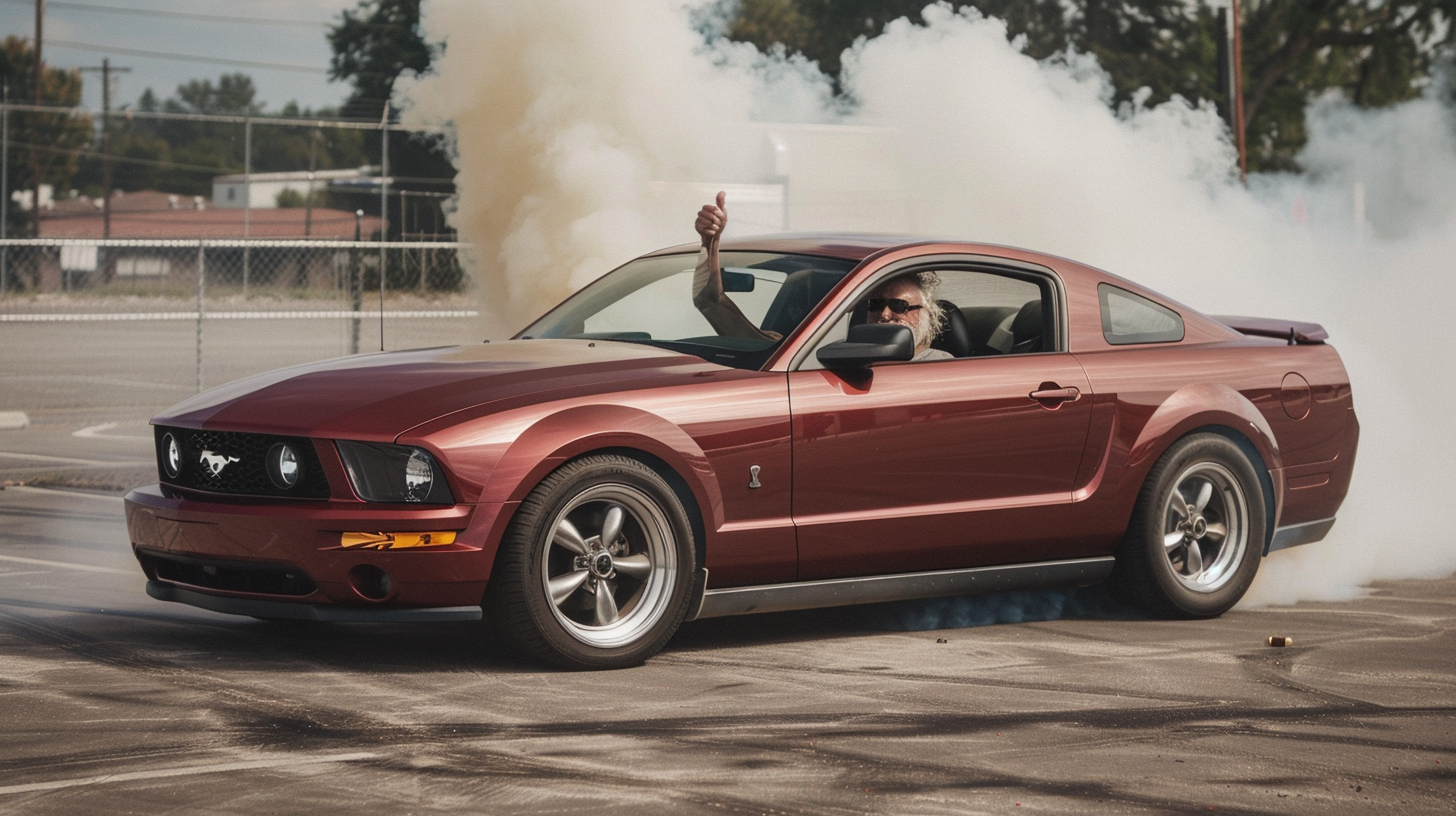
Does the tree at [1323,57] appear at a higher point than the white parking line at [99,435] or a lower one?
higher

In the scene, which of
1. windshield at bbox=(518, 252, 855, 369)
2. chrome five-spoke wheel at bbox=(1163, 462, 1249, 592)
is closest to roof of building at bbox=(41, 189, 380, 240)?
windshield at bbox=(518, 252, 855, 369)

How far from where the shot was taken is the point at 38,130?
168 ft

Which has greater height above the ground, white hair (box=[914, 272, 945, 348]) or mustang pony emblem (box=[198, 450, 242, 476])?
white hair (box=[914, 272, 945, 348])

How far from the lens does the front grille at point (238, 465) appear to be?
5965 millimetres

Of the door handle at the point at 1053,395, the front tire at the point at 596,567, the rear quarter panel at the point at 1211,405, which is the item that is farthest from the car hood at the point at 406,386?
the rear quarter panel at the point at 1211,405

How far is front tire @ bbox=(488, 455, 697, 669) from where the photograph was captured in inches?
236

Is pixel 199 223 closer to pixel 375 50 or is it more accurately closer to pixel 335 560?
pixel 375 50

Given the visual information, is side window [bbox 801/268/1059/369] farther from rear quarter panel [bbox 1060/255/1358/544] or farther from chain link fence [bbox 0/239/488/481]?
chain link fence [bbox 0/239/488/481]

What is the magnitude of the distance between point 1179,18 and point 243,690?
43281 millimetres

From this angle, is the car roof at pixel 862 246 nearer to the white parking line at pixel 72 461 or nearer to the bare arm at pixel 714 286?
the bare arm at pixel 714 286

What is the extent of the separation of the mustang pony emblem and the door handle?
2.93 metres

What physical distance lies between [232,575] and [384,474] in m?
0.69

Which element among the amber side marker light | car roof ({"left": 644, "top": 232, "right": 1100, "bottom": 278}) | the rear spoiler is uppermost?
car roof ({"left": 644, "top": 232, "right": 1100, "bottom": 278})

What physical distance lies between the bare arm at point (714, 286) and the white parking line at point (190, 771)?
2582mm
